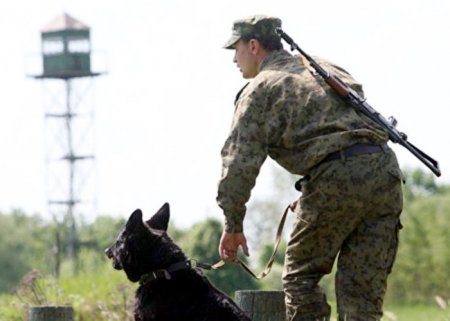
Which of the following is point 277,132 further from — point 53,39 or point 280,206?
point 53,39

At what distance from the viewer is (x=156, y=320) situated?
8586 mm

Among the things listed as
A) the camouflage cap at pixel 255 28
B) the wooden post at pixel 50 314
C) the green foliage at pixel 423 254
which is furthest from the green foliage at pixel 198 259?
the camouflage cap at pixel 255 28

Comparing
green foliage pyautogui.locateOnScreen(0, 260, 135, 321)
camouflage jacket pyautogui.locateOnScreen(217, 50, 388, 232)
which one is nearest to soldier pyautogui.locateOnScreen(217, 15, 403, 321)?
camouflage jacket pyautogui.locateOnScreen(217, 50, 388, 232)

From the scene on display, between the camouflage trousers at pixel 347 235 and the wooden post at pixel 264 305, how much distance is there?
1.30 ft

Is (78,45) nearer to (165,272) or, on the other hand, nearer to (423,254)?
(423,254)

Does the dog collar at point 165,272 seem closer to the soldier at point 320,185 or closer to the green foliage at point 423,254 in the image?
the soldier at point 320,185

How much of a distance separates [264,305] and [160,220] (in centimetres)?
89

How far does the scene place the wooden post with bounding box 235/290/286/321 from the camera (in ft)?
29.7

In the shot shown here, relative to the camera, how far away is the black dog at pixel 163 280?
28.1 feet

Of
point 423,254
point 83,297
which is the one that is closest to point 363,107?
point 83,297

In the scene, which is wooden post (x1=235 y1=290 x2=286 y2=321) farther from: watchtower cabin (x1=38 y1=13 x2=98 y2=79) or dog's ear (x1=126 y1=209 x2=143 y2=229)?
→ watchtower cabin (x1=38 y1=13 x2=98 y2=79)

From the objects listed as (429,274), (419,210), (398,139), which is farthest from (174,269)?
(419,210)

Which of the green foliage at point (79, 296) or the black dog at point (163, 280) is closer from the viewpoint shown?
the black dog at point (163, 280)

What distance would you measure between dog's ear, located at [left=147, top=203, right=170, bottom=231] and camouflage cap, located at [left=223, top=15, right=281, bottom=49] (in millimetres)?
1203
